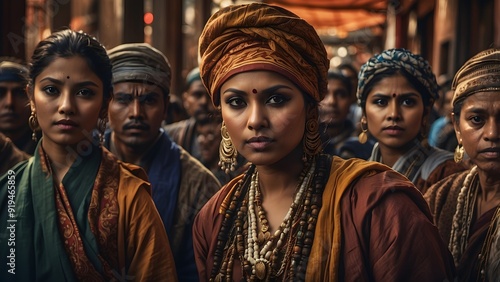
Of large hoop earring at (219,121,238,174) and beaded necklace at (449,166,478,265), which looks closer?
large hoop earring at (219,121,238,174)

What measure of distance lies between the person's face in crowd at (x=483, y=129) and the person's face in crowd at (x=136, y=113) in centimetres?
179

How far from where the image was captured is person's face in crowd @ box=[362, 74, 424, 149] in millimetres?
4406

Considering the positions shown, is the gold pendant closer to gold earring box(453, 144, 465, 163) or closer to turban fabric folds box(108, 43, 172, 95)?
gold earring box(453, 144, 465, 163)

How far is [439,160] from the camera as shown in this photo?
4.38 metres

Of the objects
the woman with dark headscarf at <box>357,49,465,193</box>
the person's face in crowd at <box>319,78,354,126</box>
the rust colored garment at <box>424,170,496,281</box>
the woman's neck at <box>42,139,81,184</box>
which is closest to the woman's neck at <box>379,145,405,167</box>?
the woman with dark headscarf at <box>357,49,465,193</box>

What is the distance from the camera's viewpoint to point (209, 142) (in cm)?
627

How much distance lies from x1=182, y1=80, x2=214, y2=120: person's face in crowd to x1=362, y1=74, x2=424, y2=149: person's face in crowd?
240cm

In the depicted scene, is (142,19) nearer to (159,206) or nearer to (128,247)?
(159,206)

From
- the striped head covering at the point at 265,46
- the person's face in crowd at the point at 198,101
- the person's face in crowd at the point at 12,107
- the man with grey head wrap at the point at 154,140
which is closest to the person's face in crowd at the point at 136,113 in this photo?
the man with grey head wrap at the point at 154,140

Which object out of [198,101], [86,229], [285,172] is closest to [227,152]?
[285,172]

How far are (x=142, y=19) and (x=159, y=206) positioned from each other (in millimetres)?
2990

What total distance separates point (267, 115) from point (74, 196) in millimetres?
1000

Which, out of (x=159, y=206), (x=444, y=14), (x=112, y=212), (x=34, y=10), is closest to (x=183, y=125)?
(x=159, y=206)

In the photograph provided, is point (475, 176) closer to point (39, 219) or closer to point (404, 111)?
point (404, 111)
